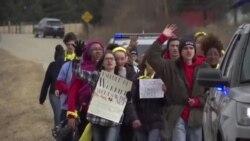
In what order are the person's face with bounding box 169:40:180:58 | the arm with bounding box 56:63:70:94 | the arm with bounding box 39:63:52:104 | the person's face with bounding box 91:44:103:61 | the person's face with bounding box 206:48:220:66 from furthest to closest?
the arm with bounding box 39:63:52:104, the arm with bounding box 56:63:70:94, the person's face with bounding box 91:44:103:61, the person's face with bounding box 206:48:220:66, the person's face with bounding box 169:40:180:58

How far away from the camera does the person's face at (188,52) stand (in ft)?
29.9

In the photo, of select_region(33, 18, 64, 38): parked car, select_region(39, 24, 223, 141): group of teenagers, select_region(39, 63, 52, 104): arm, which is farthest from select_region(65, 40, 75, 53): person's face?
select_region(33, 18, 64, 38): parked car

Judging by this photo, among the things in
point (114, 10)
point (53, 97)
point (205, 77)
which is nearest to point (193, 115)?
point (205, 77)

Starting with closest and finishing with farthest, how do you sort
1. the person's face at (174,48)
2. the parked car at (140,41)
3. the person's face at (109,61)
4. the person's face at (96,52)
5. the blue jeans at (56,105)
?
the person's face at (174,48) < the person's face at (109,61) < the person's face at (96,52) < the blue jeans at (56,105) < the parked car at (140,41)

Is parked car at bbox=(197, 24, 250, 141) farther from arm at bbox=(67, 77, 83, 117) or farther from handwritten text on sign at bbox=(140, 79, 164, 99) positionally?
arm at bbox=(67, 77, 83, 117)

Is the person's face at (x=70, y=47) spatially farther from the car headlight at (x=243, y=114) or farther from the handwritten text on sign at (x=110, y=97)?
the car headlight at (x=243, y=114)

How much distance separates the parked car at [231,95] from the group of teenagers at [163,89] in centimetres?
93

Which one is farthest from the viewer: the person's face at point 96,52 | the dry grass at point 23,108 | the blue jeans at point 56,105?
the dry grass at point 23,108

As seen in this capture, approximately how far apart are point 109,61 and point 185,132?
1.33 m

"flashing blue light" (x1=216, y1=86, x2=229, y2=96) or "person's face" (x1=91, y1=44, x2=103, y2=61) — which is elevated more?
"person's face" (x1=91, y1=44, x2=103, y2=61)

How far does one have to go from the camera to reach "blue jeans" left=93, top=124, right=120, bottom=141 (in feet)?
31.5

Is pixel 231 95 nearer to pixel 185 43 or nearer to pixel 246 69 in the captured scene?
pixel 246 69

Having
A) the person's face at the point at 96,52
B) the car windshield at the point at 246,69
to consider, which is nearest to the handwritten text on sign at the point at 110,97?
the person's face at the point at 96,52

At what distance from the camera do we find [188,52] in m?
9.11
